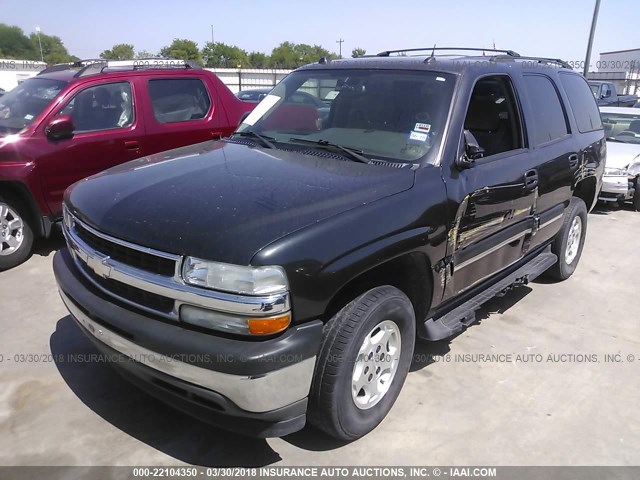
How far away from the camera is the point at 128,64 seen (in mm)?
6570

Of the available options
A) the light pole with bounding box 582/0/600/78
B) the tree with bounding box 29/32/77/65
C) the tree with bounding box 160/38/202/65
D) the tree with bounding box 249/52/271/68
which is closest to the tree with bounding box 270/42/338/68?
the tree with bounding box 249/52/271/68

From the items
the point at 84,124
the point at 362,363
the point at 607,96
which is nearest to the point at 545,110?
the point at 362,363

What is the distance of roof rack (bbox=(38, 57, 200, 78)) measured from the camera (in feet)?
20.0

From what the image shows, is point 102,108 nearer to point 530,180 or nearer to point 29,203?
point 29,203

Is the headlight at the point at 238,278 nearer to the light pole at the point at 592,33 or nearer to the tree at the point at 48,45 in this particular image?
the light pole at the point at 592,33

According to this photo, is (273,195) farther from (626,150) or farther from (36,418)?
(626,150)

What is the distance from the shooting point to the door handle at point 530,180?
3895 millimetres

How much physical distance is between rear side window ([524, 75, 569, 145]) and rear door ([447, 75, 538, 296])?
278mm

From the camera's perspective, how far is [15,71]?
29.9 metres

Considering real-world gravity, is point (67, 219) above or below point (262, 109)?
below

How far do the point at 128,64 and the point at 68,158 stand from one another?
1714 millimetres

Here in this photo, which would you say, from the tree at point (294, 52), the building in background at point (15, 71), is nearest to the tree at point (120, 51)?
the tree at point (294, 52)

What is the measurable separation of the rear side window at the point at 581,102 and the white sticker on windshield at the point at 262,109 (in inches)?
103

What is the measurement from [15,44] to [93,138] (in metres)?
110
